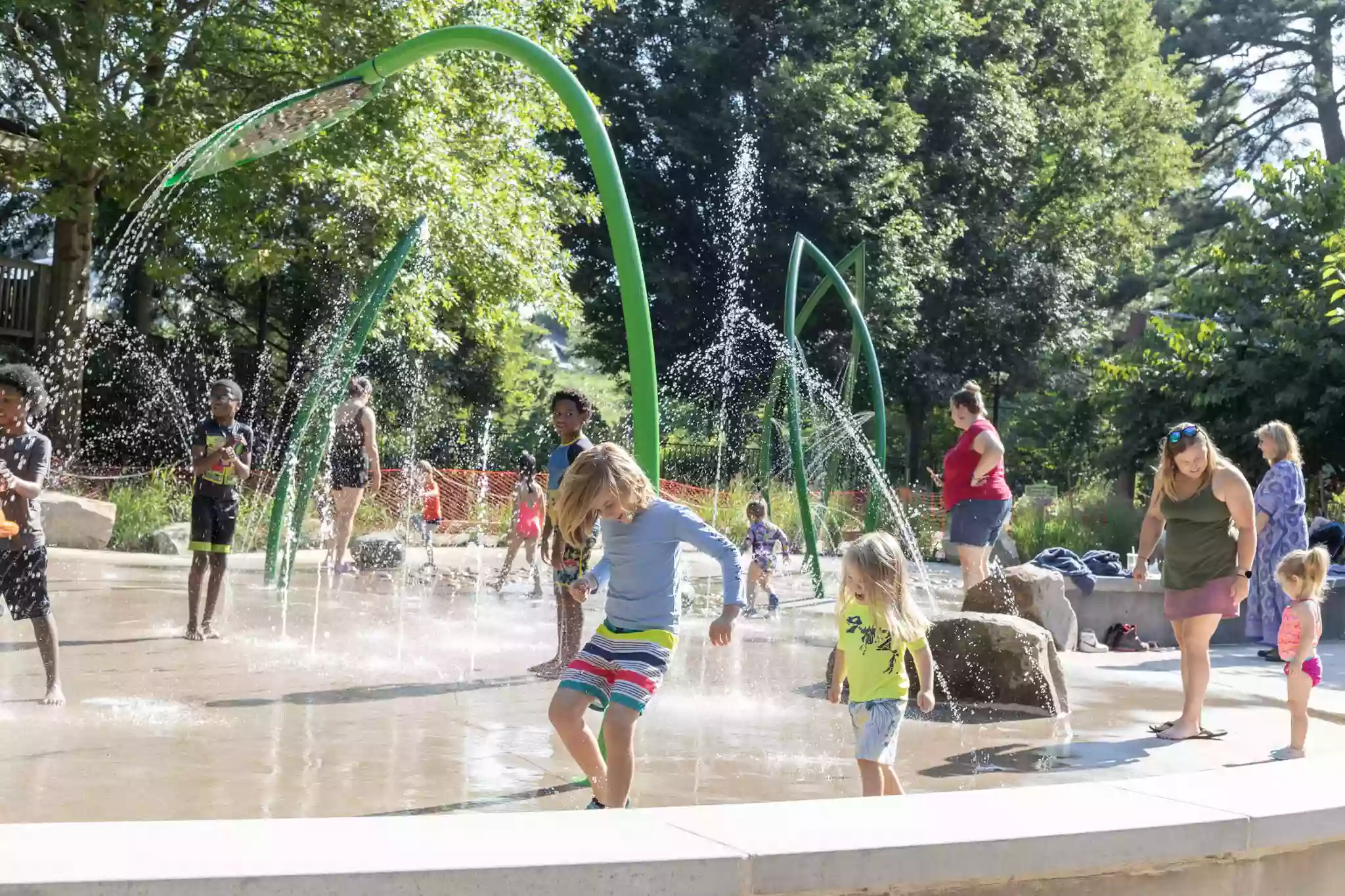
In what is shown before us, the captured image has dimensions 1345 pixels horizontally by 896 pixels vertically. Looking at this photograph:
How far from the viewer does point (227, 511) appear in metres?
8.29

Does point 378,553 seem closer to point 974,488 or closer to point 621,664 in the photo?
point 974,488

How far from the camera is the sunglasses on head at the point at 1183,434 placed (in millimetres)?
6723

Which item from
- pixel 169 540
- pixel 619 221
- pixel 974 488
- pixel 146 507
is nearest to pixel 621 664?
pixel 619 221

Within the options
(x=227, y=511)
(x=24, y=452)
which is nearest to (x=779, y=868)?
(x=24, y=452)

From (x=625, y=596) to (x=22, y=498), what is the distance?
3010mm

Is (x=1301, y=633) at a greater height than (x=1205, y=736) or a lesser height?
greater

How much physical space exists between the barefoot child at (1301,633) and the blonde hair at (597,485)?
3.50 meters

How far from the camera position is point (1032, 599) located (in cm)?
927

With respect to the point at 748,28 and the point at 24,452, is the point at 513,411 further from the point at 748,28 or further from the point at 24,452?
the point at 24,452

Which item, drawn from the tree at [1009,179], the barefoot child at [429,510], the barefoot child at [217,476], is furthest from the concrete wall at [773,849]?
the tree at [1009,179]

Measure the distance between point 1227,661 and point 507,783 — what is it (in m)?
6.83

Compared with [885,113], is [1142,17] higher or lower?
higher

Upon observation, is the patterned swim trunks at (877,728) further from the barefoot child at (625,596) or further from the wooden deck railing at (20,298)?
the wooden deck railing at (20,298)

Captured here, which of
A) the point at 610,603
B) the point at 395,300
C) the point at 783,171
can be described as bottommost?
the point at 610,603
